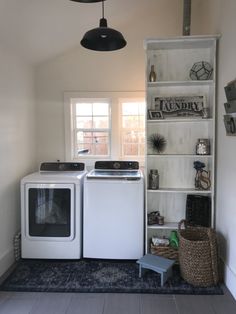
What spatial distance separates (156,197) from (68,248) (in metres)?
1.09

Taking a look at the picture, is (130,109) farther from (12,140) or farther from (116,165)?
(12,140)

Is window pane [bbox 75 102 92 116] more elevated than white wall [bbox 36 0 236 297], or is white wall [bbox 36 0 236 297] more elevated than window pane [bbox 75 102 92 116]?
white wall [bbox 36 0 236 297]

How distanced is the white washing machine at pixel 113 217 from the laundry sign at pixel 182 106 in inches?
29.3

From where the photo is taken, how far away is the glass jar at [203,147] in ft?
9.73

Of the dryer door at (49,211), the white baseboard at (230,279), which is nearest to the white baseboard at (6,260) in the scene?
the dryer door at (49,211)

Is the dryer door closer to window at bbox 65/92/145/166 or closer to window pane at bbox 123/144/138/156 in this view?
window at bbox 65/92/145/166

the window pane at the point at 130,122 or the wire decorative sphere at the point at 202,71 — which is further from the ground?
the wire decorative sphere at the point at 202,71

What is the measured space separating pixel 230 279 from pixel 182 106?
1.69 metres

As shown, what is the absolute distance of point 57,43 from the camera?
335 cm

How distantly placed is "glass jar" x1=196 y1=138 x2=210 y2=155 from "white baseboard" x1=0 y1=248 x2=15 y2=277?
2165 millimetres

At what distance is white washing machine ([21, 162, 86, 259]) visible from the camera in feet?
10.0

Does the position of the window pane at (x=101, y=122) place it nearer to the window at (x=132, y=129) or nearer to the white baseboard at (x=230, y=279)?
the window at (x=132, y=129)

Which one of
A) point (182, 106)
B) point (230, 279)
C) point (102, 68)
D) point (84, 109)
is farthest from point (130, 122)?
point (230, 279)

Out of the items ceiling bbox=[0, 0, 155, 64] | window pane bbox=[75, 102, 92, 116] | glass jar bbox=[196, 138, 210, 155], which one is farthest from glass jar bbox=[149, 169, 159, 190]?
ceiling bbox=[0, 0, 155, 64]
